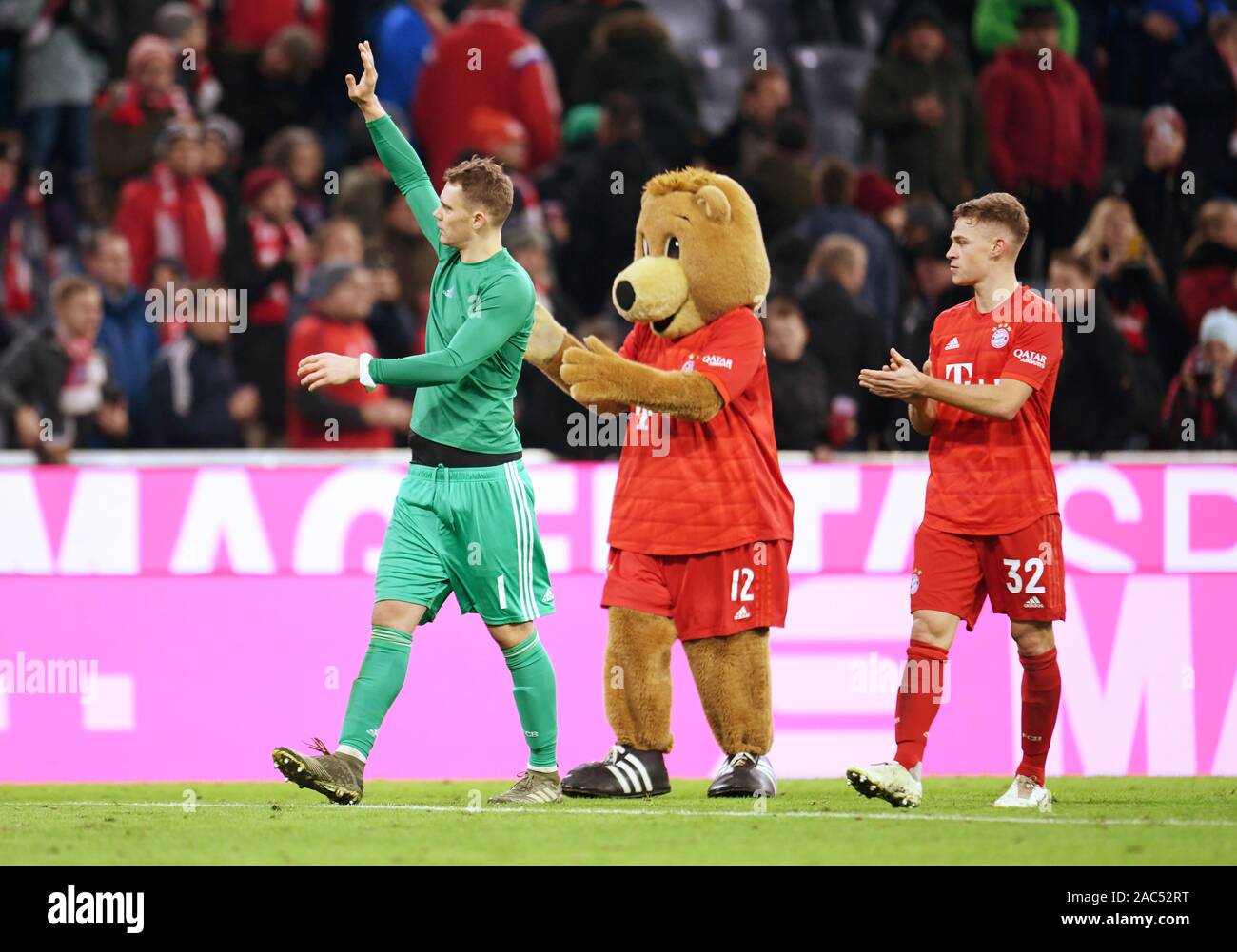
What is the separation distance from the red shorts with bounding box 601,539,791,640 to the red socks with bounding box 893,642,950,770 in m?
0.54

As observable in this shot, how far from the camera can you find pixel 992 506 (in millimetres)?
6094

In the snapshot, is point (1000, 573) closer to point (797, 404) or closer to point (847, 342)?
point (797, 404)

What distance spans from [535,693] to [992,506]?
1462 mm

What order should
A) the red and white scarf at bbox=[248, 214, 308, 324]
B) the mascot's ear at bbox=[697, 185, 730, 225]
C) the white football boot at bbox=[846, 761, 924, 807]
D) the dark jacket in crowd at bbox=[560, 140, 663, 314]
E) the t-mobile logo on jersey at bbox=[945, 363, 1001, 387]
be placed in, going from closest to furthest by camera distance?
1. the white football boot at bbox=[846, 761, 924, 807]
2. the t-mobile logo on jersey at bbox=[945, 363, 1001, 387]
3. the mascot's ear at bbox=[697, 185, 730, 225]
4. the red and white scarf at bbox=[248, 214, 308, 324]
5. the dark jacket in crowd at bbox=[560, 140, 663, 314]

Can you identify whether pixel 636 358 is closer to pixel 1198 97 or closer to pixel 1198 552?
pixel 1198 552

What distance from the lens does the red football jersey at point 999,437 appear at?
6086 millimetres

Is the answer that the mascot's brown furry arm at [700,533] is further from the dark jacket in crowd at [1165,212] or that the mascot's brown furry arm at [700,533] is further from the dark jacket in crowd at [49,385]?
the dark jacket in crowd at [1165,212]

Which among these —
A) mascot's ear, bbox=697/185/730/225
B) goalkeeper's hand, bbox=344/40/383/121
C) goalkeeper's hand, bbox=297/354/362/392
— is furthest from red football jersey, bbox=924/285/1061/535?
goalkeeper's hand, bbox=344/40/383/121

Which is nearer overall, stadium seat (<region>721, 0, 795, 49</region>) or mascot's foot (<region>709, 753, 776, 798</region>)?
mascot's foot (<region>709, 753, 776, 798</region>)

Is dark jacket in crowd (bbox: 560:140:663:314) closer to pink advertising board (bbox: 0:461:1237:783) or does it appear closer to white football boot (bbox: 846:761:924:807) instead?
pink advertising board (bbox: 0:461:1237:783)

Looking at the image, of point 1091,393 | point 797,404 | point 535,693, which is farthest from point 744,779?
point 1091,393

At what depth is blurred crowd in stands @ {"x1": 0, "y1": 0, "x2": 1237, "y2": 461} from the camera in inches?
386

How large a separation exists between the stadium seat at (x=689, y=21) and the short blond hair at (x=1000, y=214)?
6.15m

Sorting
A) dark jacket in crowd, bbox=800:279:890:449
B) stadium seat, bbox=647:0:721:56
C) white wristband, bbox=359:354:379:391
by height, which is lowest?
white wristband, bbox=359:354:379:391
